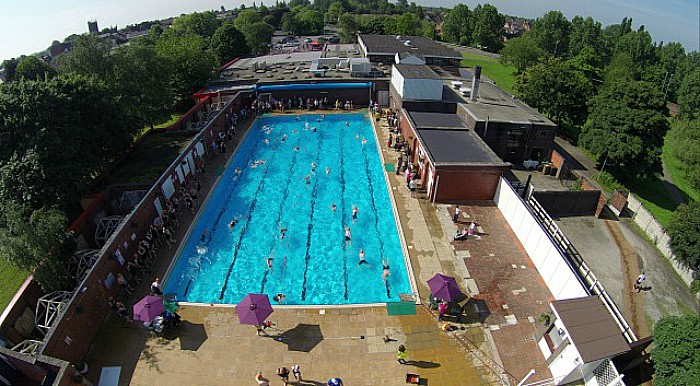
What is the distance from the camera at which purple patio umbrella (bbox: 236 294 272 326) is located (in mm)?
14777

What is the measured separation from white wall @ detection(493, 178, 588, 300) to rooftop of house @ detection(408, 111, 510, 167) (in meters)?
2.46

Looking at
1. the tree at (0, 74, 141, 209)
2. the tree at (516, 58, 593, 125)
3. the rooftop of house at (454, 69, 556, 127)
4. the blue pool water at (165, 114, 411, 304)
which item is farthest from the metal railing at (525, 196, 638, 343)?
the tree at (0, 74, 141, 209)

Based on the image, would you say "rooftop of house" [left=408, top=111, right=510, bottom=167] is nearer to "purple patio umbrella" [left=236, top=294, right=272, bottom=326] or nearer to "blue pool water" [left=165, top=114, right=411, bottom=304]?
"blue pool water" [left=165, top=114, right=411, bottom=304]

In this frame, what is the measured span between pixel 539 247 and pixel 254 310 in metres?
15.1

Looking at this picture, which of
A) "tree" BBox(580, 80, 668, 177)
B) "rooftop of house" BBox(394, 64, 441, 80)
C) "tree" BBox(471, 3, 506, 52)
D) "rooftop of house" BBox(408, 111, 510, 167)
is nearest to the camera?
"rooftop of house" BBox(408, 111, 510, 167)

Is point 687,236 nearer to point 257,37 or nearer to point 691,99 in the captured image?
point 691,99

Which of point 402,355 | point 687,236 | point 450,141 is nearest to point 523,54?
point 450,141

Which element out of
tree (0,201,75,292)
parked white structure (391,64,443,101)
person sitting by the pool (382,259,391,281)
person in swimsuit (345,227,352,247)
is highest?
parked white structure (391,64,443,101)

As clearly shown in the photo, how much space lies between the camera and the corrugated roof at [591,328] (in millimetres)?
12703

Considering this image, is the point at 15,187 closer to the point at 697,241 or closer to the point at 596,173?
the point at 697,241

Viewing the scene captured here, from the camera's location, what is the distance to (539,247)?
19031 mm

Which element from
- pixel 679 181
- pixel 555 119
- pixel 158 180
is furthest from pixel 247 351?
pixel 679 181

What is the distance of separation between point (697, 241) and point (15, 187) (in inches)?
1503

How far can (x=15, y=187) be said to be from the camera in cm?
1845
